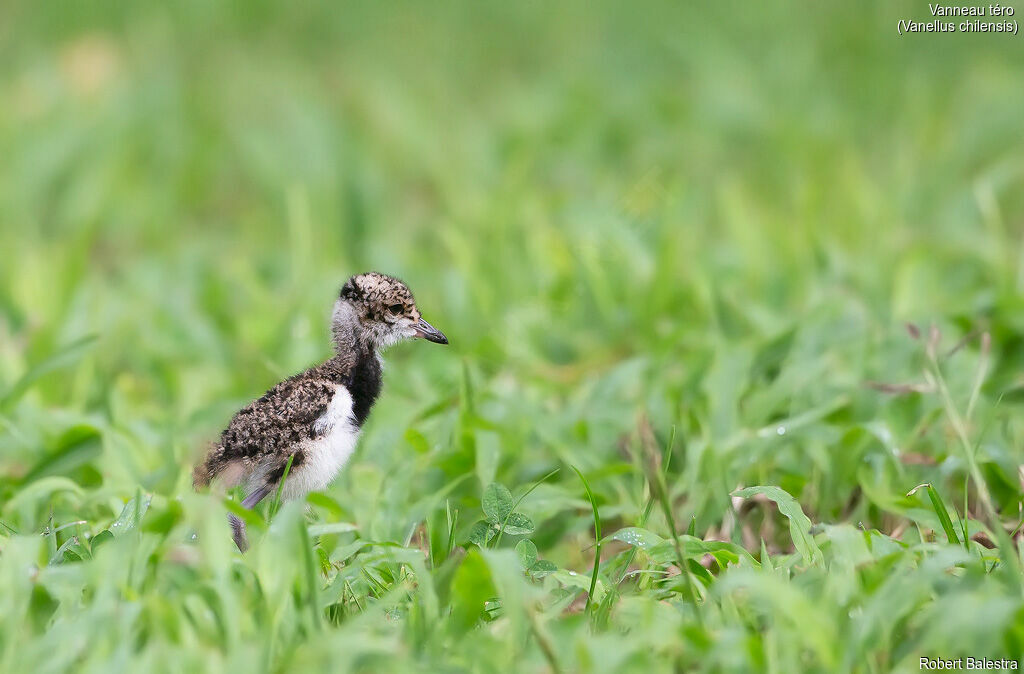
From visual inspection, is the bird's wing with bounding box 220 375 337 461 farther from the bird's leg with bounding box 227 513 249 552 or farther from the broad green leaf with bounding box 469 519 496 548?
the broad green leaf with bounding box 469 519 496 548

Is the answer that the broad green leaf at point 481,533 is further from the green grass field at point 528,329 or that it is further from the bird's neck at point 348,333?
the bird's neck at point 348,333

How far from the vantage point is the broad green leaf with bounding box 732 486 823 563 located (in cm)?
392

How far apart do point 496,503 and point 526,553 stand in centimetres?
20

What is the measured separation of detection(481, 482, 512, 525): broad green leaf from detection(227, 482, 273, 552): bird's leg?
66 centimetres

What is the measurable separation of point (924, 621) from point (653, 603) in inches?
27.7

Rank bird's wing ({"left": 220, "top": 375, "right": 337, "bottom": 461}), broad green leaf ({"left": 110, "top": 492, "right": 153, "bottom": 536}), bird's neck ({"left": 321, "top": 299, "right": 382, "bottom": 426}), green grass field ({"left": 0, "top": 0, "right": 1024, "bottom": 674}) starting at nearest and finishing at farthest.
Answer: green grass field ({"left": 0, "top": 0, "right": 1024, "bottom": 674}) < broad green leaf ({"left": 110, "top": 492, "right": 153, "bottom": 536}) < bird's wing ({"left": 220, "top": 375, "right": 337, "bottom": 461}) < bird's neck ({"left": 321, "top": 299, "right": 382, "bottom": 426})

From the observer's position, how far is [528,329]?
645 centimetres

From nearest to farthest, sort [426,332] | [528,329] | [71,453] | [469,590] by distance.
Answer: [469,590] → [426,332] → [71,453] → [528,329]

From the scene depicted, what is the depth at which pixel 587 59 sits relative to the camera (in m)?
9.96

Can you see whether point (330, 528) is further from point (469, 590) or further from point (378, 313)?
point (378, 313)

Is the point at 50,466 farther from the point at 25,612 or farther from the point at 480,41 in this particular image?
the point at 480,41

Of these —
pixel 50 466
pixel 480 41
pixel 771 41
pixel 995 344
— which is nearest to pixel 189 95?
pixel 480 41

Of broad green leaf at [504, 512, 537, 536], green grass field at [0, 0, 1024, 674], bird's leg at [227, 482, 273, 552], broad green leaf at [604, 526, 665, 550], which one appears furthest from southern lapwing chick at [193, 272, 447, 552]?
broad green leaf at [604, 526, 665, 550]

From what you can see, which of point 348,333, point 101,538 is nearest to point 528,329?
point 348,333
